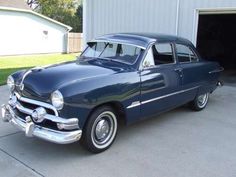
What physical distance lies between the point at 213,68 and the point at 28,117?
4548 mm

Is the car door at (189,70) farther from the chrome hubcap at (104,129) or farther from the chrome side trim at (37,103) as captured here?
the chrome side trim at (37,103)

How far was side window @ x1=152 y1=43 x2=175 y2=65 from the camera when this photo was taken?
18.3 feet

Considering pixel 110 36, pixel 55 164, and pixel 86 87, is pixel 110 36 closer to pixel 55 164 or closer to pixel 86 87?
pixel 86 87

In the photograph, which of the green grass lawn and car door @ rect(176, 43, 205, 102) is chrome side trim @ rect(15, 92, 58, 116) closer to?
car door @ rect(176, 43, 205, 102)

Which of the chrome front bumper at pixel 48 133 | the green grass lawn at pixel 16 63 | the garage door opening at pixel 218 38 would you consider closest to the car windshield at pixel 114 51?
the chrome front bumper at pixel 48 133

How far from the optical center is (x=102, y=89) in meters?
4.44

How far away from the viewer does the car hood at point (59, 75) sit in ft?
14.0

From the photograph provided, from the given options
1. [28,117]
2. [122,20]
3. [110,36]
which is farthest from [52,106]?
[122,20]

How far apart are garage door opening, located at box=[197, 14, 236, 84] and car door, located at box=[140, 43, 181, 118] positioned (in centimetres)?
1077

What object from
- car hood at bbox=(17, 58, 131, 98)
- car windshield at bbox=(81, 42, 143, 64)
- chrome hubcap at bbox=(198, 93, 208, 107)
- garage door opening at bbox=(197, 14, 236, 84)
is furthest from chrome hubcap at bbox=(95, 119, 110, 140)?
garage door opening at bbox=(197, 14, 236, 84)

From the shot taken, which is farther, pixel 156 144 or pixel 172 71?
pixel 172 71

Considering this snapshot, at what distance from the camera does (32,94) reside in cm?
441

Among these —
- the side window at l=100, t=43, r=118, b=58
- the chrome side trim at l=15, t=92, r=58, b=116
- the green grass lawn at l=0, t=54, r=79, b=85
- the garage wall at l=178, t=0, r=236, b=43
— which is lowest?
the green grass lawn at l=0, t=54, r=79, b=85

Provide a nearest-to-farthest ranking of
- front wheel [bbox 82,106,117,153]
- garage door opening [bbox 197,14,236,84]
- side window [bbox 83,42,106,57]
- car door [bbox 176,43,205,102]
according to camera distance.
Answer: front wheel [bbox 82,106,117,153] < side window [bbox 83,42,106,57] < car door [bbox 176,43,205,102] < garage door opening [bbox 197,14,236,84]
